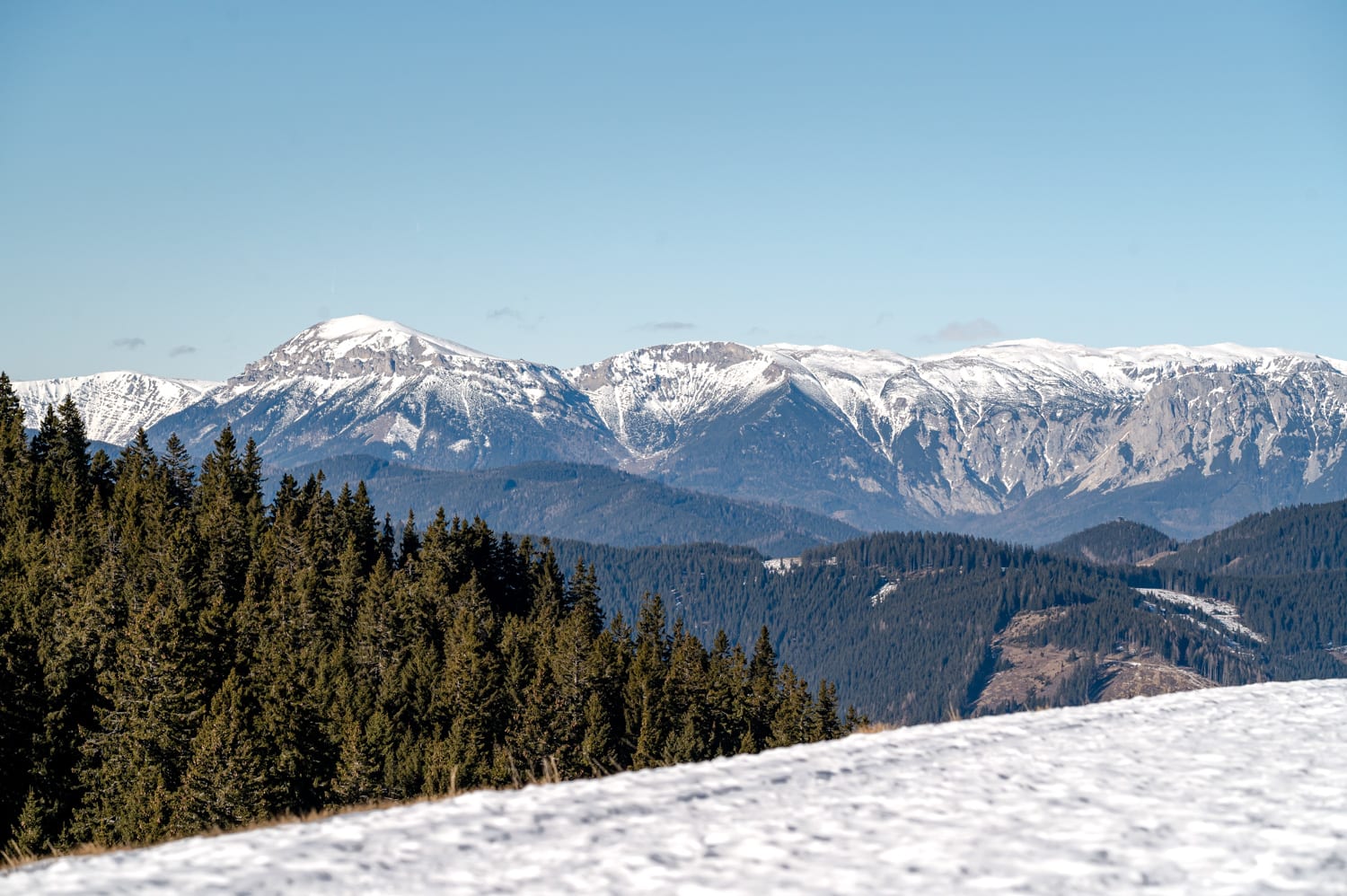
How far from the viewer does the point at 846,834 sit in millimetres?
13336

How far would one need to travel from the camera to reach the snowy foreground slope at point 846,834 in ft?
39.3

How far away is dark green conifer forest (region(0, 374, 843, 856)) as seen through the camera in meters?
55.8

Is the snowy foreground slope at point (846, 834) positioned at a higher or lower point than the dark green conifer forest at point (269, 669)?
higher

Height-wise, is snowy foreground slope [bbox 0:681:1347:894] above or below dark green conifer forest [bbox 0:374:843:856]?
above

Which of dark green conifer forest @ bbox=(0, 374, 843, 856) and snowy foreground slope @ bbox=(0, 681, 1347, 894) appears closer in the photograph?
snowy foreground slope @ bbox=(0, 681, 1347, 894)

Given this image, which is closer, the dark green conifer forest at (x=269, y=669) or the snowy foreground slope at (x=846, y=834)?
the snowy foreground slope at (x=846, y=834)

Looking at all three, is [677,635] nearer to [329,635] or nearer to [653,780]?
[329,635]

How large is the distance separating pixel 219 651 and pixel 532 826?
61.9m

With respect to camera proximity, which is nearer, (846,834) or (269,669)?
(846,834)

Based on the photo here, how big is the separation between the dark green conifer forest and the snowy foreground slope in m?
31.1

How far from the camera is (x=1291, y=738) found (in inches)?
735

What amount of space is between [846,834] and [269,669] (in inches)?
2349

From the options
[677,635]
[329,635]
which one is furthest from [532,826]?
[677,635]

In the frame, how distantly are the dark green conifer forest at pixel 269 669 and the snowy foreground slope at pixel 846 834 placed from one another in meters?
31.1
